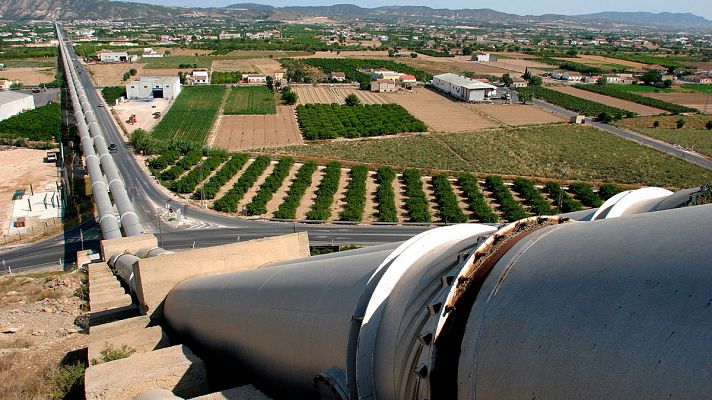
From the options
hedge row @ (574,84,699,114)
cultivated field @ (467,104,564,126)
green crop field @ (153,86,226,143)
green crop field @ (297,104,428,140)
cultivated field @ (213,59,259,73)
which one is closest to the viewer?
green crop field @ (153,86,226,143)

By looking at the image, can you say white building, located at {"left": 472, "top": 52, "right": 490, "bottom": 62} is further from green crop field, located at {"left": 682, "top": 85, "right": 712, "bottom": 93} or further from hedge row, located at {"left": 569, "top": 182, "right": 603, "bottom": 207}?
hedge row, located at {"left": 569, "top": 182, "right": 603, "bottom": 207}

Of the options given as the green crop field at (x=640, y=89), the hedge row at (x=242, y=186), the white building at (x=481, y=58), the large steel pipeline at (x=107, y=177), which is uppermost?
the white building at (x=481, y=58)

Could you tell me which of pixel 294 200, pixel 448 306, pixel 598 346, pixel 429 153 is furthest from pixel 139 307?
pixel 429 153

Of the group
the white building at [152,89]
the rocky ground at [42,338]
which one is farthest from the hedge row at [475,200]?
the white building at [152,89]

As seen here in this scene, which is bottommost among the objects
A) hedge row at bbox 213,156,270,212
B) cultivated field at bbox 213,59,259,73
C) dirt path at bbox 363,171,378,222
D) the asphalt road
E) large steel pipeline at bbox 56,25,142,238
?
the asphalt road

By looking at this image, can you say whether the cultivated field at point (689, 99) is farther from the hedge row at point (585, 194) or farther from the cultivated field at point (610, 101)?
the hedge row at point (585, 194)

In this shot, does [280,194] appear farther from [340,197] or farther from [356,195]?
[356,195]

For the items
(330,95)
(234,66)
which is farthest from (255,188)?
(234,66)

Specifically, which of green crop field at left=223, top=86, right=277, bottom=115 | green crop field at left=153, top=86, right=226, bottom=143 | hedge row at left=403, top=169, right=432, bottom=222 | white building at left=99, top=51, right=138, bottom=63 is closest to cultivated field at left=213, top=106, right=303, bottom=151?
green crop field at left=153, top=86, right=226, bottom=143
